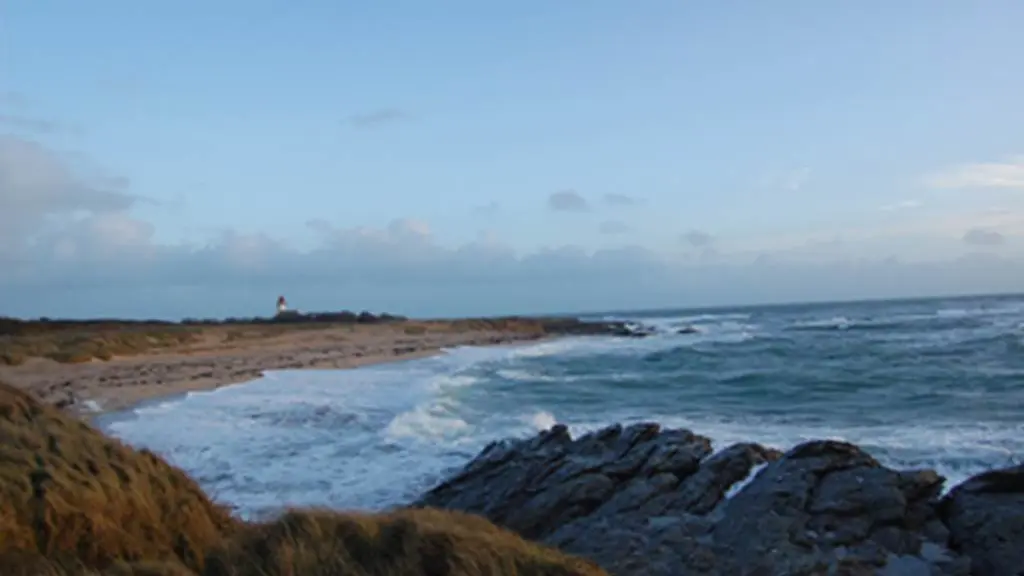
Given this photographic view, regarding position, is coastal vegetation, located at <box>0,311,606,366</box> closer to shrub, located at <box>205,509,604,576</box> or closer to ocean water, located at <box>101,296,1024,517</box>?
ocean water, located at <box>101,296,1024,517</box>

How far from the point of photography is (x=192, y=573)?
4586 millimetres

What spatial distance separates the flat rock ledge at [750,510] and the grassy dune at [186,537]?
128 inches

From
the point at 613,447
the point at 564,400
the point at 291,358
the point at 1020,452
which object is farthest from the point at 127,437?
the point at 291,358

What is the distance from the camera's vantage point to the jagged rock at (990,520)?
7.76 metres

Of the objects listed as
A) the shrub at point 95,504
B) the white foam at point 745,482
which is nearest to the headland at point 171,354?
the shrub at point 95,504

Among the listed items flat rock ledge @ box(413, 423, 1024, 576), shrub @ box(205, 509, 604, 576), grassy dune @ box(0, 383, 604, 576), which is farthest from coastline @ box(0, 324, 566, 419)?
shrub @ box(205, 509, 604, 576)

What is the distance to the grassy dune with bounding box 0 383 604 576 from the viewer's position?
4.70m

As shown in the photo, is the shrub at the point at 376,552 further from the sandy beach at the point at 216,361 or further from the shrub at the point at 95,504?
the sandy beach at the point at 216,361

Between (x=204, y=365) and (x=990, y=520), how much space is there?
96.4ft

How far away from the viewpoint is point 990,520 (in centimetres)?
841

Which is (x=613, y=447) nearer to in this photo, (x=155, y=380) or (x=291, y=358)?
(x=155, y=380)

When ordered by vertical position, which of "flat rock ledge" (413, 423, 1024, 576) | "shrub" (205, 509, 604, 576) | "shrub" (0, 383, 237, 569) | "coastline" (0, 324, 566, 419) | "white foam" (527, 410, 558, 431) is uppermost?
"shrub" (0, 383, 237, 569)

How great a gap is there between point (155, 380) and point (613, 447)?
1953 centimetres

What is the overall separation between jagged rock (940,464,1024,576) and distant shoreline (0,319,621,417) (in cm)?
1464
